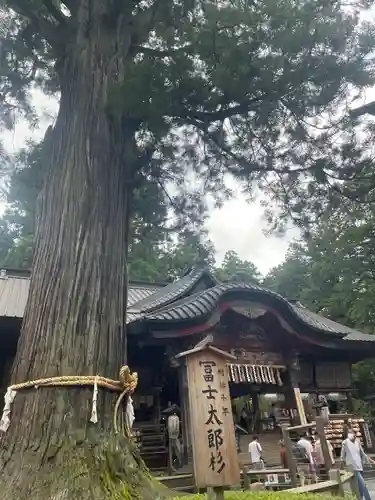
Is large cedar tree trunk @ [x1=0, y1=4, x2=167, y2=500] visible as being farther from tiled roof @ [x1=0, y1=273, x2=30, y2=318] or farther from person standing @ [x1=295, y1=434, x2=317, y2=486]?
person standing @ [x1=295, y1=434, x2=317, y2=486]

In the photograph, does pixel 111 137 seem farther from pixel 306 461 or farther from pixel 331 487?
pixel 306 461

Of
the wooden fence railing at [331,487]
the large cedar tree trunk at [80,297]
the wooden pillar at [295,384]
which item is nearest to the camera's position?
the large cedar tree trunk at [80,297]

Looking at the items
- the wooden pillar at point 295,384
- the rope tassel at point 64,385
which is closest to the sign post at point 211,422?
the rope tassel at point 64,385

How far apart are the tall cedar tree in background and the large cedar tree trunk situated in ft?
0.04

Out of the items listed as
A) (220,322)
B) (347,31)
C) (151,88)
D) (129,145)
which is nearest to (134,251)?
(220,322)

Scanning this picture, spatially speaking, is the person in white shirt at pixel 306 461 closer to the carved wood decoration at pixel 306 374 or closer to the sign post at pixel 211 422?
the carved wood decoration at pixel 306 374

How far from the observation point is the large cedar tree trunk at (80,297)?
3344 mm

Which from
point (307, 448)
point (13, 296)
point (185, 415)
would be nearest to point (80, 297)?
point (185, 415)

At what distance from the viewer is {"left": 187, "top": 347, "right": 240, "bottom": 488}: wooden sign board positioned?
3.76 meters

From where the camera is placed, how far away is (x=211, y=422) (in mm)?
4008

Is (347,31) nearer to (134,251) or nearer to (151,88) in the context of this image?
(151,88)

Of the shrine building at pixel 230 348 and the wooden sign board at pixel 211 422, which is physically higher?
the shrine building at pixel 230 348

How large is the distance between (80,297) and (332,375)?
1043 centimetres

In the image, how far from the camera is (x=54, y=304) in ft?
13.2
